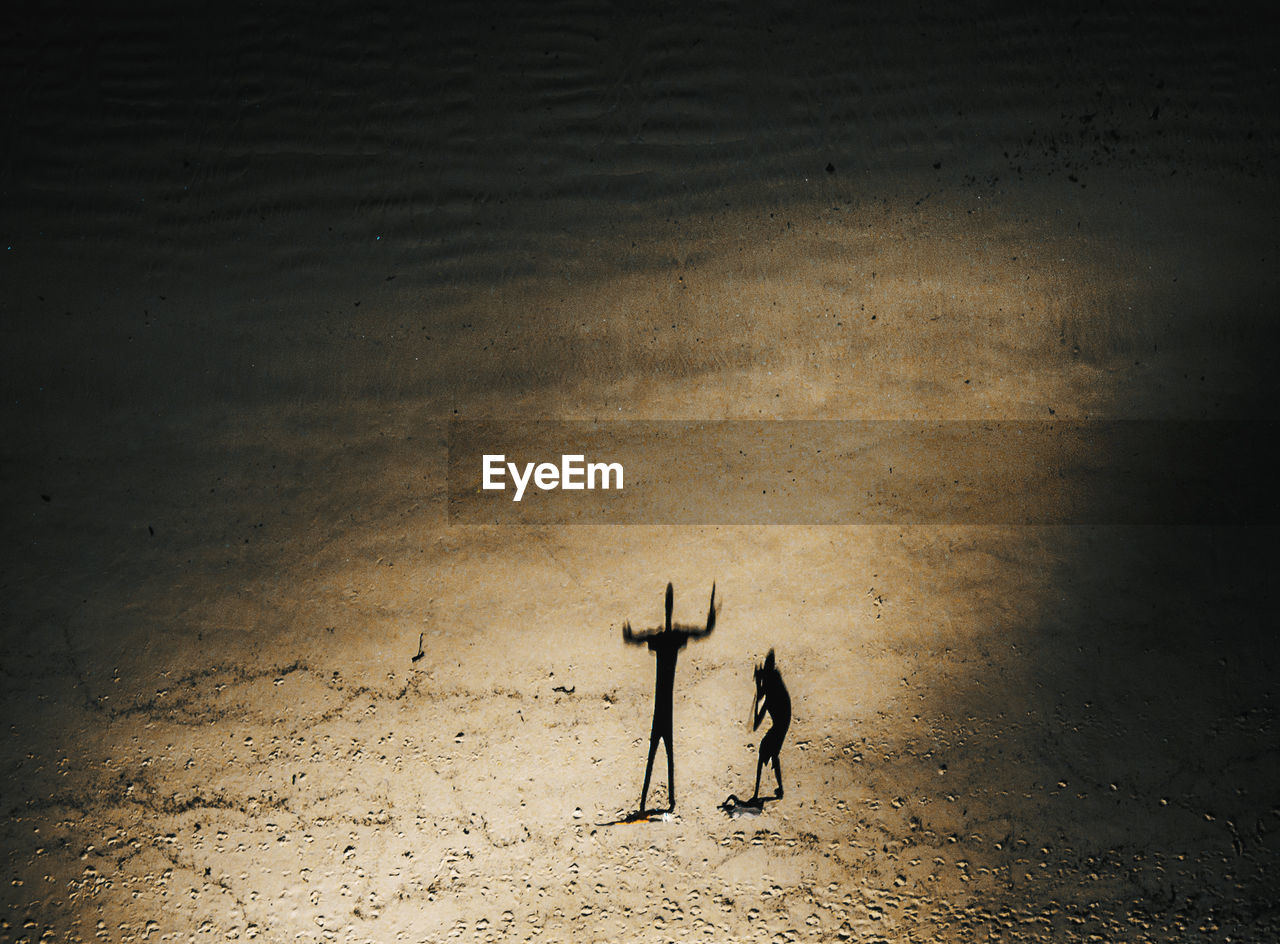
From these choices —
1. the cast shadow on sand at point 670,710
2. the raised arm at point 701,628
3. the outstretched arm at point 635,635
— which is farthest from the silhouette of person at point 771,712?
the outstretched arm at point 635,635

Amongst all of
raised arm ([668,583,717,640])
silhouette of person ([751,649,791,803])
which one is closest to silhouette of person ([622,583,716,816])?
raised arm ([668,583,717,640])

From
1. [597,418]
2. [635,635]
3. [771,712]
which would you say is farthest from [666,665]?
[597,418]

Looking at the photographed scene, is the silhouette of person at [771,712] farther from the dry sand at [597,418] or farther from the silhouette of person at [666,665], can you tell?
the silhouette of person at [666,665]

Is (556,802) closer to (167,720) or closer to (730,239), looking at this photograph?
(167,720)

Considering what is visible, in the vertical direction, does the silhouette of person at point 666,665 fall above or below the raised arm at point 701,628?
below

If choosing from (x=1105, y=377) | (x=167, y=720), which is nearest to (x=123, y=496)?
(x=167, y=720)

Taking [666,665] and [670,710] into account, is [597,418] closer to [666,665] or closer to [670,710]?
[666,665]
